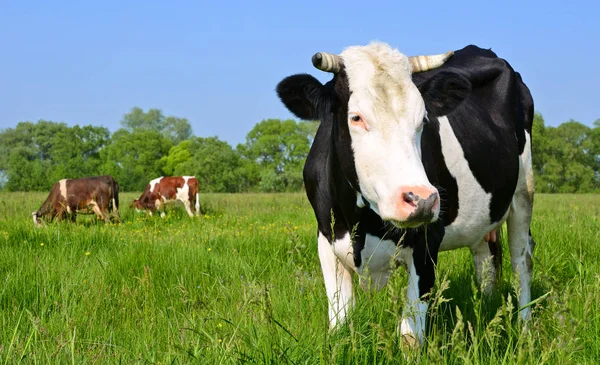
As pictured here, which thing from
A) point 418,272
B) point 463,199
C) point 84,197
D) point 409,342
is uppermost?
point 84,197

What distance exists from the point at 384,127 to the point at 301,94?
79 centimetres

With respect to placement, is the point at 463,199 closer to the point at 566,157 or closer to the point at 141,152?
the point at 566,157

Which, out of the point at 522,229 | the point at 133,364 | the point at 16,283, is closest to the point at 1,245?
the point at 16,283

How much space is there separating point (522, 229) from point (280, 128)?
71.2m

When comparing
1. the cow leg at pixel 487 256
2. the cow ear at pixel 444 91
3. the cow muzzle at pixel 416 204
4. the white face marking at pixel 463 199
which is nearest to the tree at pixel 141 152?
the cow leg at pixel 487 256

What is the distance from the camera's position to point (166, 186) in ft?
69.7

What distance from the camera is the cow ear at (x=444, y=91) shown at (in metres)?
3.79

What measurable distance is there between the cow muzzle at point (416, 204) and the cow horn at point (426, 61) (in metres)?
1.21

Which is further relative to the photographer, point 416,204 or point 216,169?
point 216,169

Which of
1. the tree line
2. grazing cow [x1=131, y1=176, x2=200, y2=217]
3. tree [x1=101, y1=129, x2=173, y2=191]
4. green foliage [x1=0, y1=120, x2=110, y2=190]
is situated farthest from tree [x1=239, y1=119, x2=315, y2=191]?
grazing cow [x1=131, y1=176, x2=200, y2=217]

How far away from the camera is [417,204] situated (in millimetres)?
2664

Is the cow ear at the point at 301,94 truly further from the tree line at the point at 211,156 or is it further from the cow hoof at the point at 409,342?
the tree line at the point at 211,156

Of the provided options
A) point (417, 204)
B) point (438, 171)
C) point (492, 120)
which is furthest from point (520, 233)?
point (417, 204)

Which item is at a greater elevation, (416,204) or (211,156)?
(211,156)
